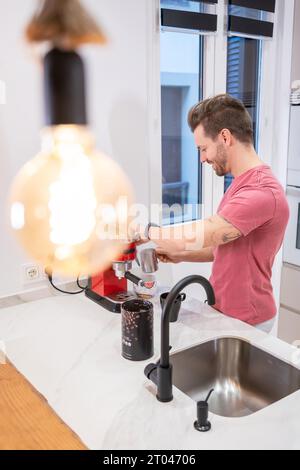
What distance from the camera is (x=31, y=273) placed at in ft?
5.98

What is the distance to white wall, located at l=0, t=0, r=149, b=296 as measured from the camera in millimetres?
1588

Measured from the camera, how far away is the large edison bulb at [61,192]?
372 millimetres

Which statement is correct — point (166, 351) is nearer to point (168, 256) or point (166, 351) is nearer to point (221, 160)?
point (168, 256)

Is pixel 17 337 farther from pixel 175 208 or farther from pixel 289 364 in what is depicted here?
pixel 175 208

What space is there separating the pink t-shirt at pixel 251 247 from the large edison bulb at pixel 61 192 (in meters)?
1.07

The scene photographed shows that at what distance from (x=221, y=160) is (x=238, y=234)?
325 millimetres

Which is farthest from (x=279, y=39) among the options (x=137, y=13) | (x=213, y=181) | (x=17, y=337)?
(x=17, y=337)

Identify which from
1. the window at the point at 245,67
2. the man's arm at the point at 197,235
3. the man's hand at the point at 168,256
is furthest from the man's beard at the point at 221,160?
the window at the point at 245,67

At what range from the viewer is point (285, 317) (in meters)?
2.73

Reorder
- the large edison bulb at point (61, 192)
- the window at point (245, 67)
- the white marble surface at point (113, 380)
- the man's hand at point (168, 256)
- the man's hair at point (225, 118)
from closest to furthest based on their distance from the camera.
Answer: the large edison bulb at point (61, 192) < the white marble surface at point (113, 380) < the man's hair at point (225, 118) < the man's hand at point (168, 256) < the window at point (245, 67)

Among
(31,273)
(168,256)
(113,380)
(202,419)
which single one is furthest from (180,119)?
(202,419)

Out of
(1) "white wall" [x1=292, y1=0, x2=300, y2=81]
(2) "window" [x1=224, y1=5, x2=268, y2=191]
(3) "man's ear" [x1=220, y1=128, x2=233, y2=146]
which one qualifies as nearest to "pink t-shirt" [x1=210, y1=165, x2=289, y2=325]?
(3) "man's ear" [x1=220, y1=128, x2=233, y2=146]

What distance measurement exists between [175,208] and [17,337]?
3.87ft

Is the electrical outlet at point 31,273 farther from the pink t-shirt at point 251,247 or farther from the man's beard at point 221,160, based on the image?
the man's beard at point 221,160
